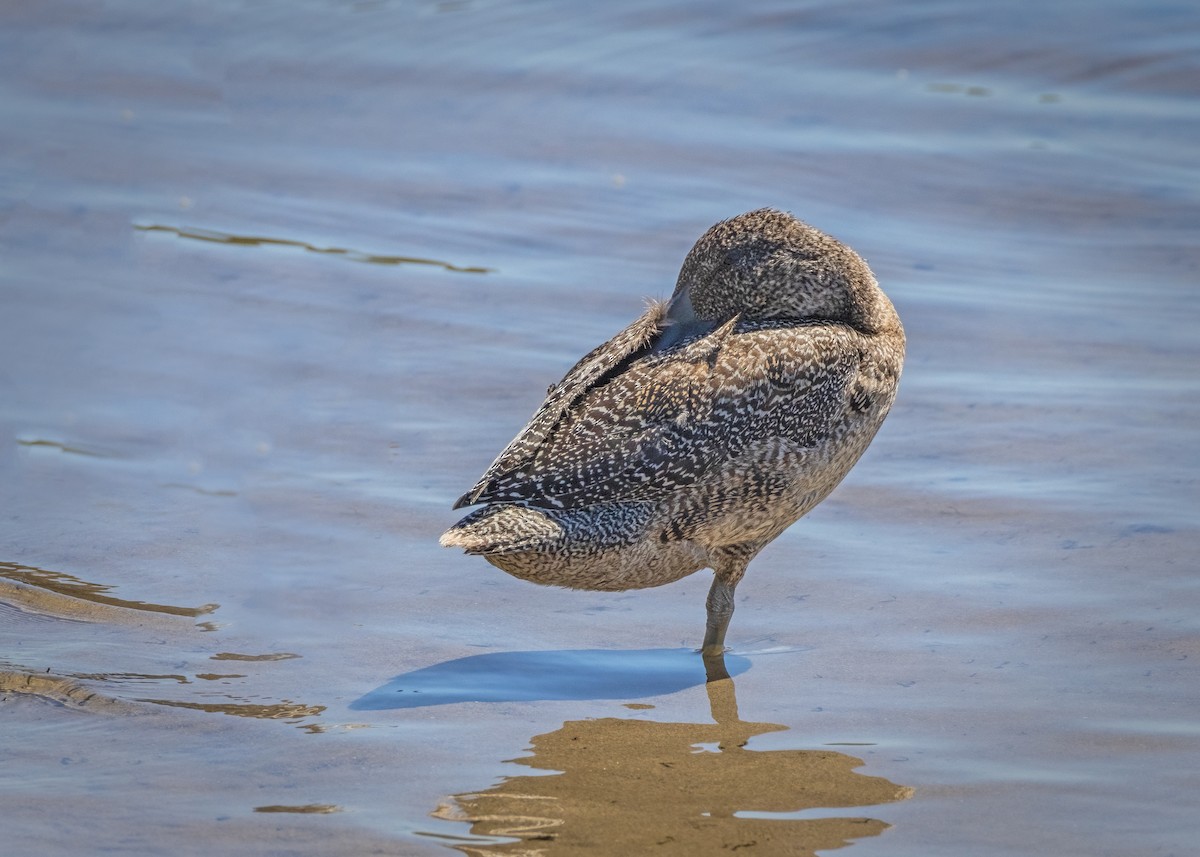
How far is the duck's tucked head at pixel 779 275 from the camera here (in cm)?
581

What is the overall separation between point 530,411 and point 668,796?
3.45m

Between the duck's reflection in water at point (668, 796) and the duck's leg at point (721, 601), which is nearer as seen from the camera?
the duck's reflection in water at point (668, 796)

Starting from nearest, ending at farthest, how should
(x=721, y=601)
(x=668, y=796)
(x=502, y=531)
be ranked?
1. (x=668, y=796)
2. (x=502, y=531)
3. (x=721, y=601)

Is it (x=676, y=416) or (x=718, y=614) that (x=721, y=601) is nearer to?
(x=718, y=614)

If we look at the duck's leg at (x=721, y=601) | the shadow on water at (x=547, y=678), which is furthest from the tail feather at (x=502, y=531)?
the duck's leg at (x=721, y=601)

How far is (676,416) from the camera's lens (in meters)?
5.48

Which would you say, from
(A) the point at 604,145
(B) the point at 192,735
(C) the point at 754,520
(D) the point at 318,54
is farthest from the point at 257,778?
(D) the point at 318,54

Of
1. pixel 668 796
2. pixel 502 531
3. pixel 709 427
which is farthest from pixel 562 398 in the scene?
pixel 668 796

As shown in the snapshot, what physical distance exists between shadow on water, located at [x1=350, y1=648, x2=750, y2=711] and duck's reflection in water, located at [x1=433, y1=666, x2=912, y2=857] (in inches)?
10.7

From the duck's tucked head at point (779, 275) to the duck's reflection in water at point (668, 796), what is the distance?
5.00 feet

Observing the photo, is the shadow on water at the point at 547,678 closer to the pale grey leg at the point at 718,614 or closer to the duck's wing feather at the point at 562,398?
the pale grey leg at the point at 718,614

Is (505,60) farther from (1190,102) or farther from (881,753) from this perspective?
(881,753)

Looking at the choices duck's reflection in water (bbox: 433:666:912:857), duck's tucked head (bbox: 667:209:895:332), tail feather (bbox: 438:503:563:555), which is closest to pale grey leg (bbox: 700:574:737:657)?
duck's reflection in water (bbox: 433:666:912:857)

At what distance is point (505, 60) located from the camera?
13281 millimetres
